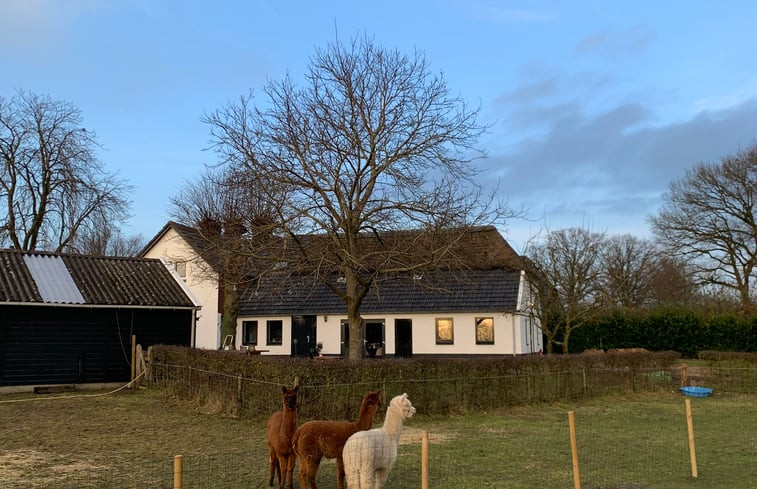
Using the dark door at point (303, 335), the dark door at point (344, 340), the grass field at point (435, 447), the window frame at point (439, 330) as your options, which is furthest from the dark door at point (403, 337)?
the grass field at point (435, 447)

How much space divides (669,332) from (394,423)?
28419 mm

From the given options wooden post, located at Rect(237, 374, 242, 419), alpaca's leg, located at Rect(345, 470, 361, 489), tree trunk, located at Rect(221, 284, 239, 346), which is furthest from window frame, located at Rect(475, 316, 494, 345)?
alpaca's leg, located at Rect(345, 470, 361, 489)

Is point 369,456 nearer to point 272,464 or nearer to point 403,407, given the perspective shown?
point 403,407

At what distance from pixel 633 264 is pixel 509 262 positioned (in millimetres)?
27693

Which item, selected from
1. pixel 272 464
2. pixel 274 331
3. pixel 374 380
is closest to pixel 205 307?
pixel 274 331

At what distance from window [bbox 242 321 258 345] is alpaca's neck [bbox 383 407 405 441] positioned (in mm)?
26227

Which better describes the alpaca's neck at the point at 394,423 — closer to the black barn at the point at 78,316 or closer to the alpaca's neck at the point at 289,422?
the alpaca's neck at the point at 289,422

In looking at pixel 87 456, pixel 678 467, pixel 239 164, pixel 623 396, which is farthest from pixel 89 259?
pixel 678 467

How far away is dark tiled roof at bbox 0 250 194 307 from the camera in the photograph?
61.6 feet

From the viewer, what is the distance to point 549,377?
17219 mm

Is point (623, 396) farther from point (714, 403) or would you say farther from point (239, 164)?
point (239, 164)

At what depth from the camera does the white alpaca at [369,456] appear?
6.42m

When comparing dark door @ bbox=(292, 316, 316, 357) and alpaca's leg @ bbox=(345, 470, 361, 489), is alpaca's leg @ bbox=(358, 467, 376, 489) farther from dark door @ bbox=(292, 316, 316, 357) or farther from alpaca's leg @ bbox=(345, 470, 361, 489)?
dark door @ bbox=(292, 316, 316, 357)

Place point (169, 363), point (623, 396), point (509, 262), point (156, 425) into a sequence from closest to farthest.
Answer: point (156, 425)
point (169, 363)
point (623, 396)
point (509, 262)
